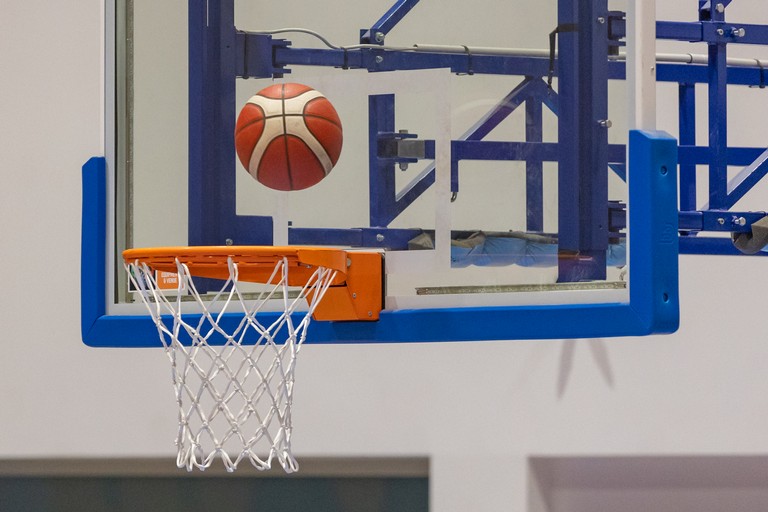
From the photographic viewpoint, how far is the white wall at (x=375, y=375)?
3.73 meters

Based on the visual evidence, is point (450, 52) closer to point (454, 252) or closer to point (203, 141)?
point (454, 252)

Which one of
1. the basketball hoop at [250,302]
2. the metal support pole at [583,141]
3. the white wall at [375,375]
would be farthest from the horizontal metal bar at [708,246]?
the white wall at [375,375]

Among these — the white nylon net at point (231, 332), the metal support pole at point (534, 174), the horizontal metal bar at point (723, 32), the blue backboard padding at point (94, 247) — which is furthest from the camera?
the horizontal metal bar at point (723, 32)

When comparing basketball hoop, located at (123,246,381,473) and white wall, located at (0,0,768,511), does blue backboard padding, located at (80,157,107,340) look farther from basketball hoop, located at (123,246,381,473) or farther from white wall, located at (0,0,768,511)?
white wall, located at (0,0,768,511)

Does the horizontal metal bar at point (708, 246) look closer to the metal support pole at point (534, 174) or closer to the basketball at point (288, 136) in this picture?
the metal support pole at point (534, 174)

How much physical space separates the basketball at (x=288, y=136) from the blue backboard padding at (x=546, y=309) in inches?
13.4

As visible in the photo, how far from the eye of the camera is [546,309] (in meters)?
2.12

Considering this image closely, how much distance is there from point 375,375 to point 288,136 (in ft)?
6.35

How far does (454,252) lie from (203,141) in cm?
64

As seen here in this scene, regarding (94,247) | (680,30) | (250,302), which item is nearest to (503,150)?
(250,302)

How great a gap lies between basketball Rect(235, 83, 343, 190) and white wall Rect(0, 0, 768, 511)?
70.1 inches

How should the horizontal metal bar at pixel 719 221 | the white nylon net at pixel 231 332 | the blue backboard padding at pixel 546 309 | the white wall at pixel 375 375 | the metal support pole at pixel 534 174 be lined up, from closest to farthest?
the blue backboard padding at pixel 546 309 < the white nylon net at pixel 231 332 < the metal support pole at pixel 534 174 < the horizontal metal bar at pixel 719 221 < the white wall at pixel 375 375

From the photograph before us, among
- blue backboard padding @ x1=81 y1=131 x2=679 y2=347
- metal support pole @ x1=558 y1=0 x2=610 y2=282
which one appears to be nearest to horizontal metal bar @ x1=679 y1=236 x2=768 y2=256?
metal support pole @ x1=558 y1=0 x2=610 y2=282

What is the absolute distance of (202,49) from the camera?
2408mm
